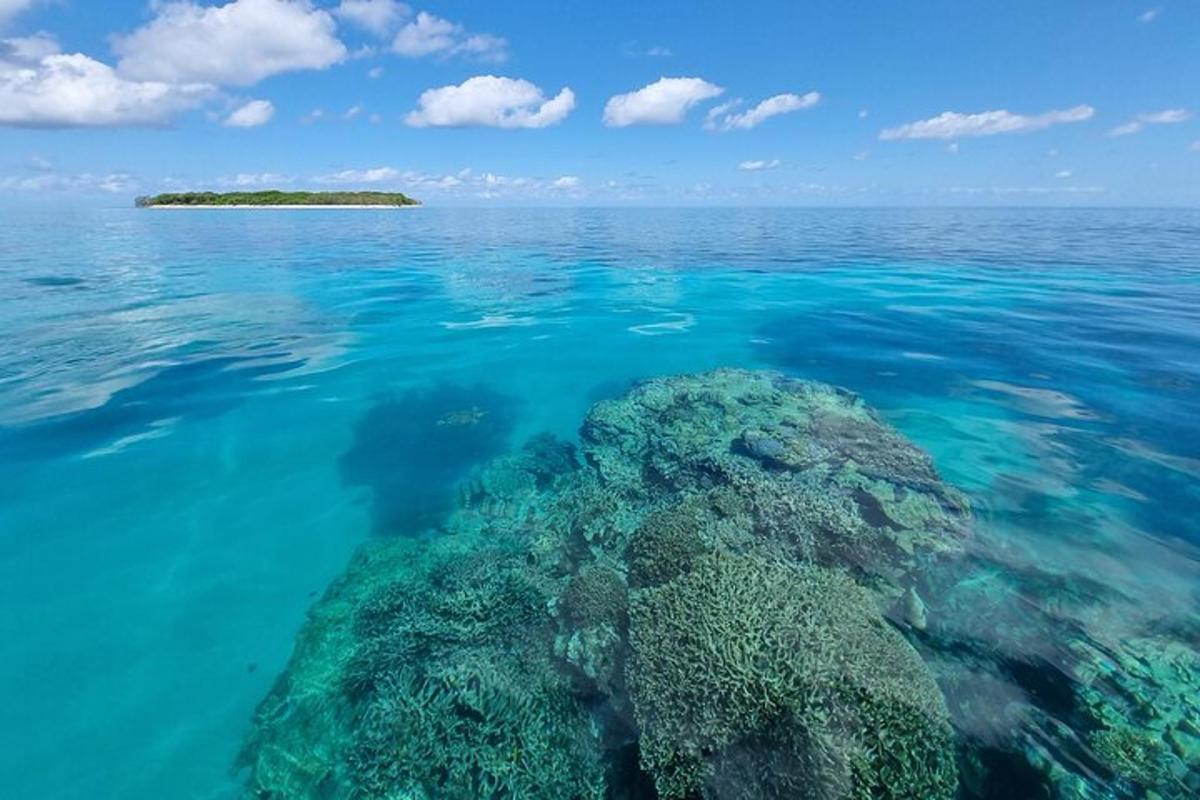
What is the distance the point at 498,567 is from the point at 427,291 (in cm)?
1629

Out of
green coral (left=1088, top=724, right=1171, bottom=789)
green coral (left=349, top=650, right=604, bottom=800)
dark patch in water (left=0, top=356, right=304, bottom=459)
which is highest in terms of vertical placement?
green coral (left=1088, top=724, right=1171, bottom=789)

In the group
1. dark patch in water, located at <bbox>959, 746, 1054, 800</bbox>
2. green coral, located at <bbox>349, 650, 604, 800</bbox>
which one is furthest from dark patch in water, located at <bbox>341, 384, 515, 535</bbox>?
dark patch in water, located at <bbox>959, 746, 1054, 800</bbox>

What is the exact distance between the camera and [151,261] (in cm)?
2620

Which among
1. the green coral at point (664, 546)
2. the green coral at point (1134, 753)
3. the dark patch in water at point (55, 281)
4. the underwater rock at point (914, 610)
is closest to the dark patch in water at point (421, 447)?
the green coral at point (664, 546)

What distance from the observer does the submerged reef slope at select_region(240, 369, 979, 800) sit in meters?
3.83

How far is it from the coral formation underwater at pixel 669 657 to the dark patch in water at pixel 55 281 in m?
22.0

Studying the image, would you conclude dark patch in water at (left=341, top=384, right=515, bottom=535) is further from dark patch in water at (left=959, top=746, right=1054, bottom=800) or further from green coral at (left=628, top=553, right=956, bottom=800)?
dark patch in water at (left=959, top=746, right=1054, bottom=800)

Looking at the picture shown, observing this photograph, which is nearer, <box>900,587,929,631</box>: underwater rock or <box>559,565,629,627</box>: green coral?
<box>900,587,929,631</box>: underwater rock

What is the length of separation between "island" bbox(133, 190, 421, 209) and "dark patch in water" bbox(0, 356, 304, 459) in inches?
3680

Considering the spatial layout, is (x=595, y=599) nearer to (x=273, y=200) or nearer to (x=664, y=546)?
(x=664, y=546)

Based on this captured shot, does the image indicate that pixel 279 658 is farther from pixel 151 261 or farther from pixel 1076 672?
pixel 151 261

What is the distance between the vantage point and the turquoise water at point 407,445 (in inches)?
189

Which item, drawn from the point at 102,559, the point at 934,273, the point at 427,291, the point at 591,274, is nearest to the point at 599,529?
the point at 102,559

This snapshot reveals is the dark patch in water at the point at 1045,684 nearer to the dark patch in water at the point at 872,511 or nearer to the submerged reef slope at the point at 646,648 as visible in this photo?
the submerged reef slope at the point at 646,648
